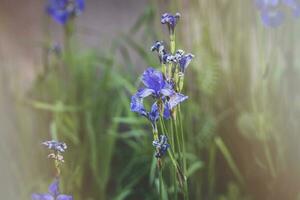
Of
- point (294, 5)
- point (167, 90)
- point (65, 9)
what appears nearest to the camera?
point (167, 90)

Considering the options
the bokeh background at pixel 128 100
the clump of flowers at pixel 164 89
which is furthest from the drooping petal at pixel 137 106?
the bokeh background at pixel 128 100

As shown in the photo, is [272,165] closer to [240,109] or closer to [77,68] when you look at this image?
[240,109]

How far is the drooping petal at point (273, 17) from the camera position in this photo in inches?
51.7

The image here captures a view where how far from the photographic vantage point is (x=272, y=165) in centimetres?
131

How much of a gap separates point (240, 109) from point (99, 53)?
1.12 ft

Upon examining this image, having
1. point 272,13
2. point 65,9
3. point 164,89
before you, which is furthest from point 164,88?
point 65,9

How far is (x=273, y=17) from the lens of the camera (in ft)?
4.32

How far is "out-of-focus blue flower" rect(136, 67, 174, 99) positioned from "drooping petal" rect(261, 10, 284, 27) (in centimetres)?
45

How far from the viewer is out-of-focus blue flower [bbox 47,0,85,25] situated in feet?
4.69

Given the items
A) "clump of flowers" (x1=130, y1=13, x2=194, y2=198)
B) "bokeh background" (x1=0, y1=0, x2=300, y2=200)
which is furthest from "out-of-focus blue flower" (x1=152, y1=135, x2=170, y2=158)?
"bokeh background" (x1=0, y1=0, x2=300, y2=200)

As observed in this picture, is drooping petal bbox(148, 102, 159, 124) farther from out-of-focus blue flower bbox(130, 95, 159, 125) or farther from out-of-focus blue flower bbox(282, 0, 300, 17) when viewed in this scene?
out-of-focus blue flower bbox(282, 0, 300, 17)

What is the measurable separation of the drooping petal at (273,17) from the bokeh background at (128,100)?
22 millimetres

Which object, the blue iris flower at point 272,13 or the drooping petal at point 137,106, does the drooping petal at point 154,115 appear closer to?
the drooping petal at point 137,106

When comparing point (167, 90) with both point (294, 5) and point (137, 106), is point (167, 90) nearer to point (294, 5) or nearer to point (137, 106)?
point (137, 106)
